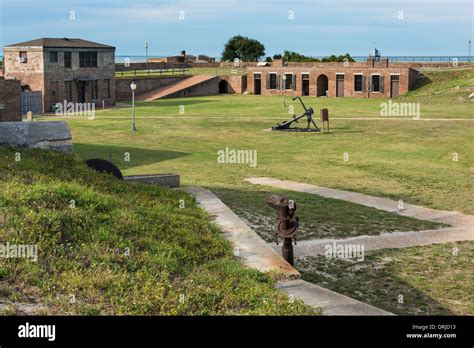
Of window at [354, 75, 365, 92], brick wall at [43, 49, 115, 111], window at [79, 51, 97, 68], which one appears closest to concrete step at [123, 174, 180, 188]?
brick wall at [43, 49, 115, 111]

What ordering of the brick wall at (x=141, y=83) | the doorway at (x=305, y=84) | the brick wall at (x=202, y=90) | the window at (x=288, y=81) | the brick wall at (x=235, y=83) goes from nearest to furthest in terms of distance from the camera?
1. the brick wall at (x=141, y=83)
2. the brick wall at (x=202, y=90)
3. the doorway at (x=305, y=84)
4. the window at (x=288, y=81)
5. the brick wall at (x=235, y=83)

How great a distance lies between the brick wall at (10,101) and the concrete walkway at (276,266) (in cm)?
2228

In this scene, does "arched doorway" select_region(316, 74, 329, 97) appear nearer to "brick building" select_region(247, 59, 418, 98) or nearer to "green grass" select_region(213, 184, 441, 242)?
"brick building" select_region(247, 59, 418, 98)

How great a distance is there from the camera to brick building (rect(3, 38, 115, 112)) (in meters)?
53.3

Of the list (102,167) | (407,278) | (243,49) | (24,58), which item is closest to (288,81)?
(24,58)

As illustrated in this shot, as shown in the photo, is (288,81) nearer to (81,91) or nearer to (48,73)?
(81,91)

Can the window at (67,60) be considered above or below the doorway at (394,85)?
above

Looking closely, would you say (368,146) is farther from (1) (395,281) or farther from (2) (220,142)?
(1) (395,281)

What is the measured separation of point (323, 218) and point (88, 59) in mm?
44131

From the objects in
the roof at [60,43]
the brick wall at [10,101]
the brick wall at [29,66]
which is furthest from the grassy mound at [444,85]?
the brick wall at [10,101]

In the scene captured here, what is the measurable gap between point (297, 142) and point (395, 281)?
73.0 ft

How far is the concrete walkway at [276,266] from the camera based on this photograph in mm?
8867

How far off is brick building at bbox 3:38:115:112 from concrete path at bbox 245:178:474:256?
35.8m

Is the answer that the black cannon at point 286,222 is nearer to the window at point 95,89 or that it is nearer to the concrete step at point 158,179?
the concrete step at point 158,179
